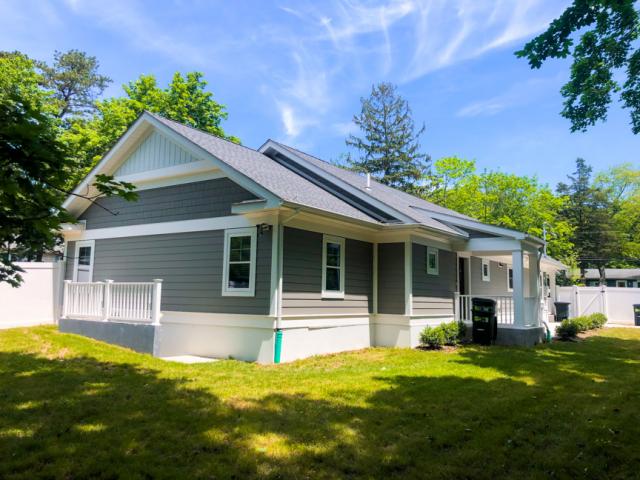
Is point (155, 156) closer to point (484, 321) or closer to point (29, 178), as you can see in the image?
point (29, 178)

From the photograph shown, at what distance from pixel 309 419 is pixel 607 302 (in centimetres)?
2255

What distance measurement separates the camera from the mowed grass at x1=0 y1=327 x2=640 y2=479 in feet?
12.7

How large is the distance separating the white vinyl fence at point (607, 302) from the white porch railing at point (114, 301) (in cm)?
1960

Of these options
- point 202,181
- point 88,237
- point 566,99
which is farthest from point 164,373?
point 566,99

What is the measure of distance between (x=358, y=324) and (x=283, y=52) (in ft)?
32.3

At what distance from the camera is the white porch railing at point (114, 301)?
1023cm

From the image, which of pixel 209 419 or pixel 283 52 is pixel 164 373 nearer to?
pixel 209 419

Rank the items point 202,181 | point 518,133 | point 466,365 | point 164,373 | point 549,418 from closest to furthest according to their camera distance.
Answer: point 549,418, point 164,373, point 466,365, point 202,181, point 518,133

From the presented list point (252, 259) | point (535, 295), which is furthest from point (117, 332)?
point (535, 295)

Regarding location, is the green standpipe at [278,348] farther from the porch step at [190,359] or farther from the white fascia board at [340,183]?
the white fascia board at [340,183]

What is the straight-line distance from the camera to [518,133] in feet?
83.6

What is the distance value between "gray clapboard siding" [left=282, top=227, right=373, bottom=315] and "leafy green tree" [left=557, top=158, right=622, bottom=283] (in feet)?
133

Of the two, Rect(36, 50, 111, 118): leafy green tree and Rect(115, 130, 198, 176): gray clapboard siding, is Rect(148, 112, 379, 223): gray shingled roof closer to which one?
Rect(115, 130, 198, 176): gray clapboard siding

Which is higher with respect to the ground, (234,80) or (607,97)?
(234,80)
